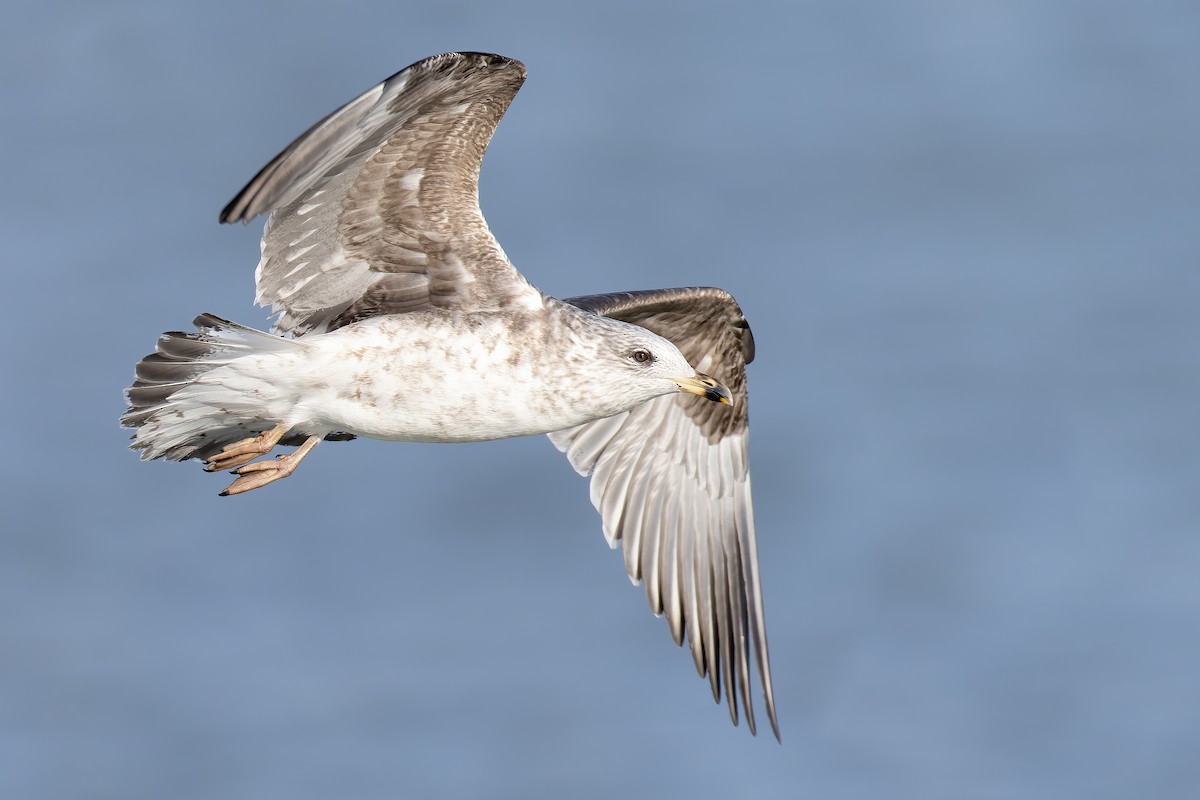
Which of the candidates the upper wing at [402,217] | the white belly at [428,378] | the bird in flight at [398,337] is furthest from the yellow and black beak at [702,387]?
the upper wing at [402,217]

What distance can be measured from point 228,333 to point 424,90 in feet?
6.01

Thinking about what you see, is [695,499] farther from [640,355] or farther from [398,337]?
[398,337]

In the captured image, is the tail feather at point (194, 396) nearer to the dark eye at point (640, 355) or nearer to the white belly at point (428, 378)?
the white belly at point (428, 378)

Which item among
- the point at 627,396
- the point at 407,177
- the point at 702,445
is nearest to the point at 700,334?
the point at 702,445

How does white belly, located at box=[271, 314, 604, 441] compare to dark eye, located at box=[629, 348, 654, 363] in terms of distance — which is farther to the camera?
dark eye, located at box=[629, 348, 654, 363]

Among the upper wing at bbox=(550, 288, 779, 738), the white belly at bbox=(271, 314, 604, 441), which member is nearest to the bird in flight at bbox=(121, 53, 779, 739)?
the white belly at bbox=(271, 314, 604, 441)

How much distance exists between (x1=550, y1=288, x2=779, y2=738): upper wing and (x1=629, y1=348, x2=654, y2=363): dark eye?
221 cm

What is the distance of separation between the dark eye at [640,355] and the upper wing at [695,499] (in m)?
2.21

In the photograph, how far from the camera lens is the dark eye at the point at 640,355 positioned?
472 inches

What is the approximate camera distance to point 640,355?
12.0 meters

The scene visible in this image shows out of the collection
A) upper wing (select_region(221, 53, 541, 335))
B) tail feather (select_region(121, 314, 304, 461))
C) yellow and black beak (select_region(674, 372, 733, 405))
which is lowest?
tail feather (select_region(121, 314, 304, 461))

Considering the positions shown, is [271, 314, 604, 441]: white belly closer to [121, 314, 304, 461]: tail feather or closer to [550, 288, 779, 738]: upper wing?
[121, 314, 304, 461]: tail feather

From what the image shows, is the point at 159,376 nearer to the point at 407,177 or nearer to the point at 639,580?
the point at 407,177

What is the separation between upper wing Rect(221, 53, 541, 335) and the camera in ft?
36.8
